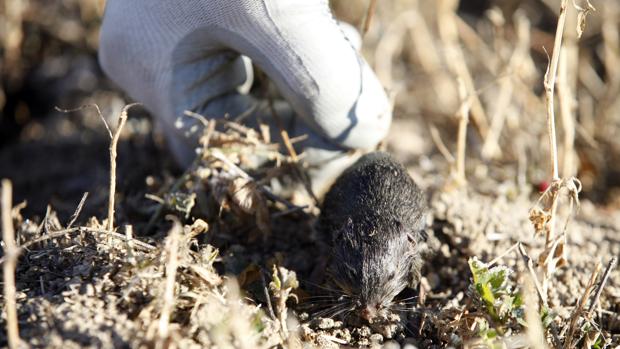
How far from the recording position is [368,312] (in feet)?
8.80

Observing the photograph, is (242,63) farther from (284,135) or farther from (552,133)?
(552,133)

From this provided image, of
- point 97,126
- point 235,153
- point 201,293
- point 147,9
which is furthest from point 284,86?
point 97,126

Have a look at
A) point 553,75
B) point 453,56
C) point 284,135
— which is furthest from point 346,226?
point 453,56

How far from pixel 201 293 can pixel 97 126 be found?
2.55 meters

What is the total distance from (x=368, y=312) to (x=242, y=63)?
1.48 meters

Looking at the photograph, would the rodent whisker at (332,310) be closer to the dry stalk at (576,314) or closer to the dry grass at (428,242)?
the dry grass at (428,242)

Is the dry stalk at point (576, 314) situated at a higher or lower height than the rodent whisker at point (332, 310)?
higher

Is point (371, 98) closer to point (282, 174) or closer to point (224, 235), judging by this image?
point (282, 174)

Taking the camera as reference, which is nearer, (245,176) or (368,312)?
(368,312)

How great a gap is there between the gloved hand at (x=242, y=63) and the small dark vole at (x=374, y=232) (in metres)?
0.28

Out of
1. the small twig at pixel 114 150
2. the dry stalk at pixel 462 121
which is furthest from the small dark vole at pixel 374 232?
the small twig at pixel 114 150

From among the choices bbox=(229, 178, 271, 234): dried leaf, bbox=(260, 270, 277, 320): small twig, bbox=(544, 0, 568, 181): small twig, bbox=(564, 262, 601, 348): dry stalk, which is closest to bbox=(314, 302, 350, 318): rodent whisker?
bbox=(260, 270, 277, 320): small twig

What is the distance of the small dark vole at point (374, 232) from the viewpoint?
107 inches

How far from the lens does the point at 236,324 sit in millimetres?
1971
